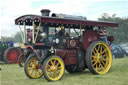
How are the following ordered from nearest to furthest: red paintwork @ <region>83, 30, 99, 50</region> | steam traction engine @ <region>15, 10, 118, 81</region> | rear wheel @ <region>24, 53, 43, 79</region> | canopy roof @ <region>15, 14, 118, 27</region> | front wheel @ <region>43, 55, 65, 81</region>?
1. front wheel @ <region>43, 55, 65, 81</region>
2. canopy roof @ <region>15, 14, 118, 27</region>
3. steam traction engine @ <region>15, 10, 118, 81</region>
4. rear wheel @ <region>24, 53, 43, 79</region>
5. red paintwork @ <region>83, 30, 99, 50</region>

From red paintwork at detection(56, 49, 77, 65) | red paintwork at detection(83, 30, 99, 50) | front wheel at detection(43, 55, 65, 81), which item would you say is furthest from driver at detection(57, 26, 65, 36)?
front wheel at detection(43, 55, 65, 81)

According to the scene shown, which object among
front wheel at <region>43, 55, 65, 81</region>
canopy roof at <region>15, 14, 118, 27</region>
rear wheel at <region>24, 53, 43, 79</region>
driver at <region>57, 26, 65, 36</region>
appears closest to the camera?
front wheel at <region>43, 55, 65, 81</region>

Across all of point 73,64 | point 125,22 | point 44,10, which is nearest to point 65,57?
point 73,64

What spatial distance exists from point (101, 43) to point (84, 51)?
709mm

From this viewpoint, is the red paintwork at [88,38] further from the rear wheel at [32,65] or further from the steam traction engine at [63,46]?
the rear wheel at [32,65]

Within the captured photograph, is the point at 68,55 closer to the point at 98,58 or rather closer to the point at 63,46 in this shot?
the point at 63,46

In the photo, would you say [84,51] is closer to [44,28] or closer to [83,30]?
[83,30]

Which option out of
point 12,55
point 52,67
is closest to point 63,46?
point 52,67

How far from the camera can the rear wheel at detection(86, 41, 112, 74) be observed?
7.28 m

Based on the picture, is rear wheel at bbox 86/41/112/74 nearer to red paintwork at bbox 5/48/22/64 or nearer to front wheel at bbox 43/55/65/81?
front wheel at bbox 43/55/65/81

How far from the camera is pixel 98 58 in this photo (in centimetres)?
761

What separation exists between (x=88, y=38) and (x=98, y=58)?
2.76ft

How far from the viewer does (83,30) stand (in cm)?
816

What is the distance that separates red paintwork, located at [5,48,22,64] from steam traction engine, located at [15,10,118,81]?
21.9 ft
